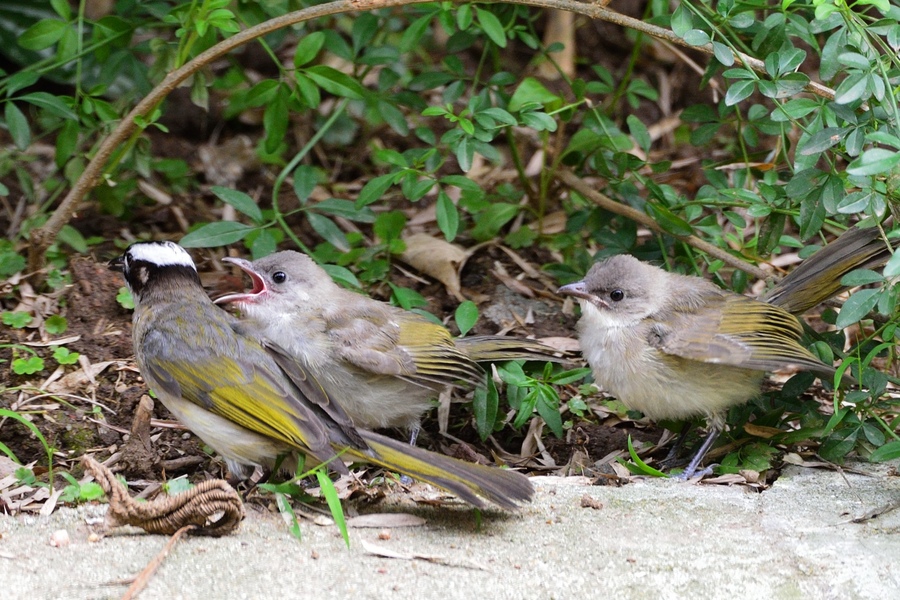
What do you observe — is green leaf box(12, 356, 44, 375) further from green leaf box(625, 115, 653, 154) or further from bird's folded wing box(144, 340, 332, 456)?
green leaf box(625, 115, 653, 154)

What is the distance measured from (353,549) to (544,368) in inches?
69.2

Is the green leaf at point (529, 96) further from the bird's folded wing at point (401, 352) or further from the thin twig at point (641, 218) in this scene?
the bird's folded wing at point (401, 352)

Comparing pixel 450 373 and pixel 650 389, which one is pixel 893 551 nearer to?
pixel 650 389

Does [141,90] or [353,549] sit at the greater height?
[141,90]

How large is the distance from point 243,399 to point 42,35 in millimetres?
2627

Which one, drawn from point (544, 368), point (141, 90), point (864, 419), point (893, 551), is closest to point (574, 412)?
point (544, 368)

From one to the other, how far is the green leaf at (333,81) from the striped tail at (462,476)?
2327 mm

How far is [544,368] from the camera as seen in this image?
5.56 meters

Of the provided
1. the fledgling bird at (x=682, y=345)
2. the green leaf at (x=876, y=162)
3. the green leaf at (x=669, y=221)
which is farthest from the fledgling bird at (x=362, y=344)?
the green leaf at (x=876, y=162)

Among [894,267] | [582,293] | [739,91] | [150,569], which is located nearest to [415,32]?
[582,293]

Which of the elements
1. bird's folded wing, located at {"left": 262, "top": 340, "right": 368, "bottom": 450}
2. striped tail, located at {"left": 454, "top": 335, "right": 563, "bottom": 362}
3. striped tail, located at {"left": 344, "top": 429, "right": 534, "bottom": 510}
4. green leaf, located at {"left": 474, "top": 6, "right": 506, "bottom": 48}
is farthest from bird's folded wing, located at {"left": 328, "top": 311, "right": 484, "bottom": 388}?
green leaf, located at {"left": 474, "top": 6, "right": 506, "bottom": 48}

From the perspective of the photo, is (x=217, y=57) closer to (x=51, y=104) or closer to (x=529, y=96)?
(x=51, y=104)

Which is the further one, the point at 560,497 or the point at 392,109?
the point at 392,109

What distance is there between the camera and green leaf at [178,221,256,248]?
587cm
